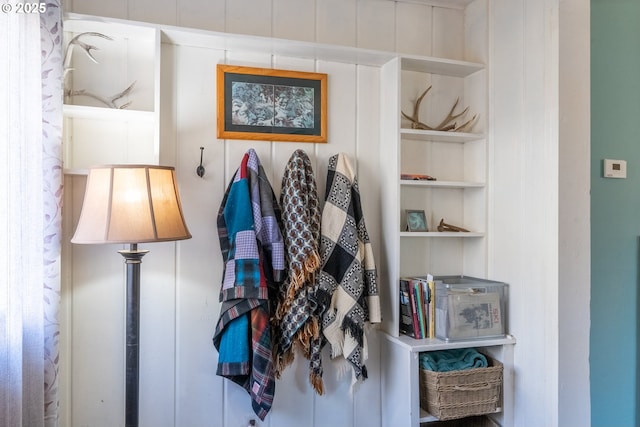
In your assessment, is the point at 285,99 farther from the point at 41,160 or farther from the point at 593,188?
the point at 593,188

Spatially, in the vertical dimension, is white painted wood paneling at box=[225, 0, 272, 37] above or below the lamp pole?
above

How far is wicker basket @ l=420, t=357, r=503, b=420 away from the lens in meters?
1.84

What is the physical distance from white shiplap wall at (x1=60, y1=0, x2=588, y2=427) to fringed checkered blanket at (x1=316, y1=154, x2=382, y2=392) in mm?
169

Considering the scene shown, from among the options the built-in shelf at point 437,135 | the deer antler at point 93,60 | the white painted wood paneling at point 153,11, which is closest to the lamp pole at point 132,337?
the deer antler at point 93,60

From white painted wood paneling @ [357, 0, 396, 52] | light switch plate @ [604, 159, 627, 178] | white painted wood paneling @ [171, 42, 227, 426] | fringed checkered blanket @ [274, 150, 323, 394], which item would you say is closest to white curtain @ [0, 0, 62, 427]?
white painted wood paneling @ [171, 42, 227, 426]

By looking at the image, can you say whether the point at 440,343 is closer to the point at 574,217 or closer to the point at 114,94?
the point at 574,217

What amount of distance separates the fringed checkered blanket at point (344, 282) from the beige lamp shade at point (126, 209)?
2.10 feet

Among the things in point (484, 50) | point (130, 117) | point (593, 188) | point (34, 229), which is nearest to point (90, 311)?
point (34, 229)

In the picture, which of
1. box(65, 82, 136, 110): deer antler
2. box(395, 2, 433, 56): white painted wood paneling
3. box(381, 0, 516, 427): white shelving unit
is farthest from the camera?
box(395, 2, 433, 56): white painted wood paneling

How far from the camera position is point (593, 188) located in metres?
2.14

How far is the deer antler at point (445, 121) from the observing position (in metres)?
2.18

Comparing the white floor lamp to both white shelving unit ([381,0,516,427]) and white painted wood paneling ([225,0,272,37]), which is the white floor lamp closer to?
white painted wood paneling ([225,0,272,37])

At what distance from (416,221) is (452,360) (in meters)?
0.62

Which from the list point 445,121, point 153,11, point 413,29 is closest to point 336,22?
point 413,29
